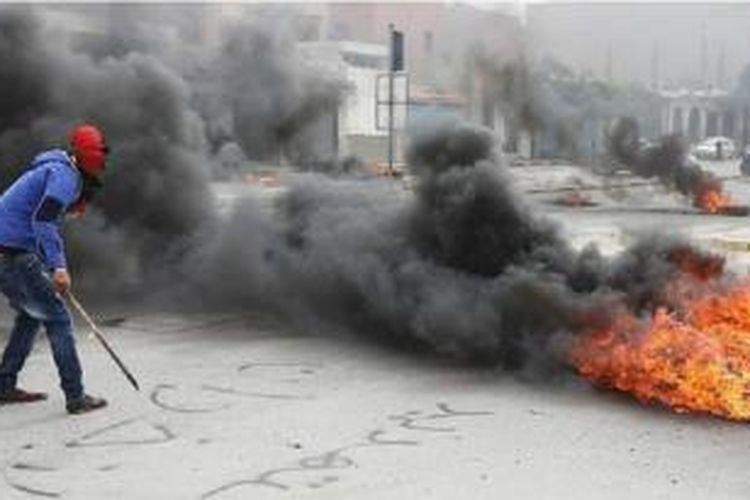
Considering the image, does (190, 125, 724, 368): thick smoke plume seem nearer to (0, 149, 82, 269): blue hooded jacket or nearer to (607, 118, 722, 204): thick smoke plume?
(0, 149, 82, 269): blue hooded jacket

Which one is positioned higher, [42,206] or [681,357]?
[42,206]

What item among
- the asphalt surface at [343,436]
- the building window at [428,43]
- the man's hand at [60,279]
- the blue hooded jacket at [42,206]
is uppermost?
the building window at [428,43]

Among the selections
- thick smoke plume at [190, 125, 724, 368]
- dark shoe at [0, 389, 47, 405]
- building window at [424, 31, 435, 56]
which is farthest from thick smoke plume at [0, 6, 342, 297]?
building window at [424, 31, 435, 56]

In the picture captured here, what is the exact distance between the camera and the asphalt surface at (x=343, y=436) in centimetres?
507

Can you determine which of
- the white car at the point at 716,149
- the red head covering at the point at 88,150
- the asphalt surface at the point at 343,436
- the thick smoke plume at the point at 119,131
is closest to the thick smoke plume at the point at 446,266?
the asphalt surface at the point at 343,436

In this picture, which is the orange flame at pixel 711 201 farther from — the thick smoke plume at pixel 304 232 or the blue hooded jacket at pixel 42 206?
the blue hooded jacket at pixel 42 206

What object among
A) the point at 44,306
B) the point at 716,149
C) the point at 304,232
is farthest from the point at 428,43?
the point at 716,149

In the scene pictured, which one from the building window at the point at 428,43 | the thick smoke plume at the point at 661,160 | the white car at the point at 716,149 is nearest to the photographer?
the building window at the point at 428,43

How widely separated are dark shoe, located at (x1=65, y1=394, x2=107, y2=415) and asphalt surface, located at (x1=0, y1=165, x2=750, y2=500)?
0.10 meters

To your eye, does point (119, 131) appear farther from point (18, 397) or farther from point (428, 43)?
point (428, 43)

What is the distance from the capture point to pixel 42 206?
6234 millimetres

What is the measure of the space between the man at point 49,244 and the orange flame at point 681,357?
9.27ft

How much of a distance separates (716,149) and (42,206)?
4124 centimetres

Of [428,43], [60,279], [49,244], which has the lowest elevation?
[60,279]
